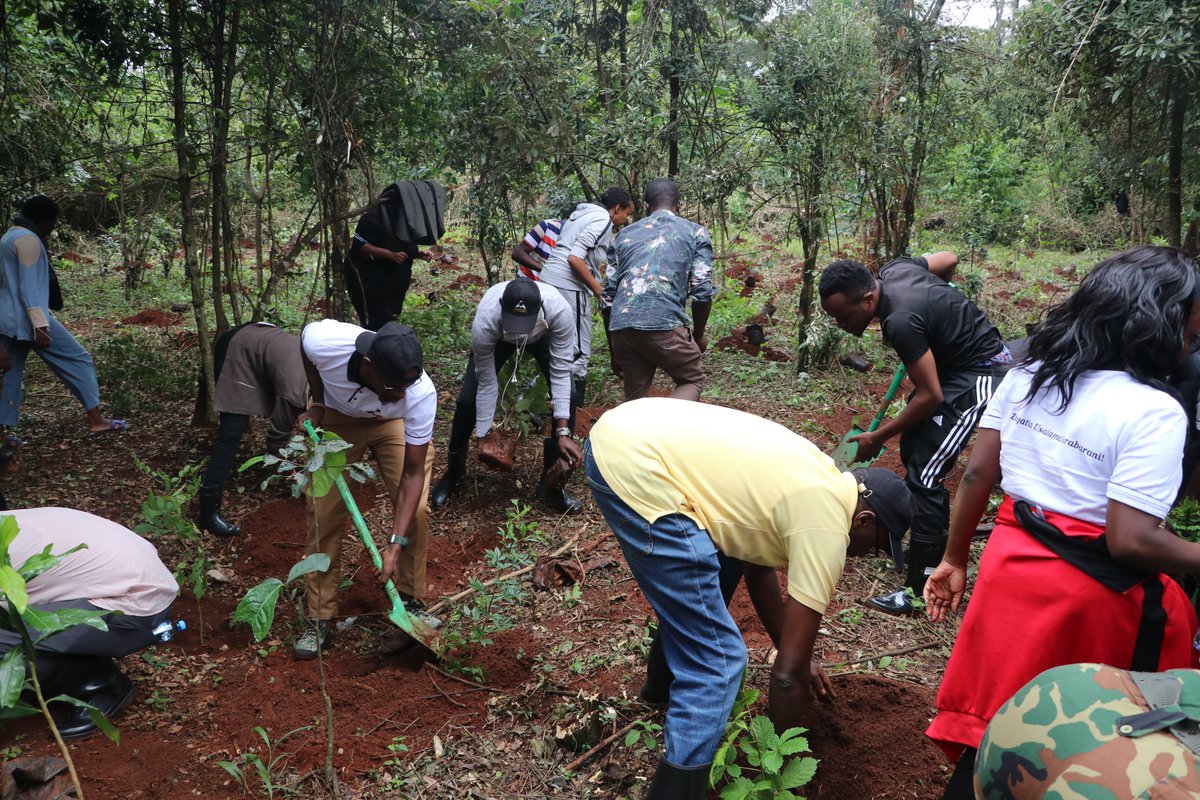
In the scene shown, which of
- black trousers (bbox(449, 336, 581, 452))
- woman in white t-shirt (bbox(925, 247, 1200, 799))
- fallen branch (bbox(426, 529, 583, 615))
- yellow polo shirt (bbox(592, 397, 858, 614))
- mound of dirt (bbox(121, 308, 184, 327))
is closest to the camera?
woman in white t-shirt (bbox(925, 247, 1200, 799))

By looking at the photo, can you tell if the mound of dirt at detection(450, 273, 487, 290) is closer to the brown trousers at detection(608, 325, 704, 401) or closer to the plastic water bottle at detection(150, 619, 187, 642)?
the brown trousers at detection(608, 325, 704, 401)

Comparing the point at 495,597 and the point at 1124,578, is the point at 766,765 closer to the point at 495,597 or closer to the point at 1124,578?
the point at 1124,578

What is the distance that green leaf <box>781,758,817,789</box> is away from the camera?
88.4 inches

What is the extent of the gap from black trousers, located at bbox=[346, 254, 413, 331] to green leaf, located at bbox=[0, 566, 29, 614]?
161 inches

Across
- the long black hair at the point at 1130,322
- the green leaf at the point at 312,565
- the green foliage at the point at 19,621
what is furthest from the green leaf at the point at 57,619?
the long black hair at the point at 1130,322

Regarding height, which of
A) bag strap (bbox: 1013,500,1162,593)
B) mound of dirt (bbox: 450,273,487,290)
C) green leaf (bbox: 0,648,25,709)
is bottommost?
green leaf (bbox: 0,648,25,709)

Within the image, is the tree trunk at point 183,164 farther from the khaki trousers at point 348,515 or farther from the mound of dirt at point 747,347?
the mound of dirt at point 747,347

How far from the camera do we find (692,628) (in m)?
2.27

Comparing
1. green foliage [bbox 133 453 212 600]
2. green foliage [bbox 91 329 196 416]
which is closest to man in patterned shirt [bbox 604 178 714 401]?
green foliage [bbox 133 453 212 600]

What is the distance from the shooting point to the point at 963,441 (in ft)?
11.9

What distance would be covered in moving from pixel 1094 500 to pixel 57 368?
573 cm

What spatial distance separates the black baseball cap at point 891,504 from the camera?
236cm

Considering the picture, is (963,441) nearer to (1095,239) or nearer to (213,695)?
(213,695)

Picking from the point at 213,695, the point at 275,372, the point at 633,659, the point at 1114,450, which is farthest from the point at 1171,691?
the point at 275,372
